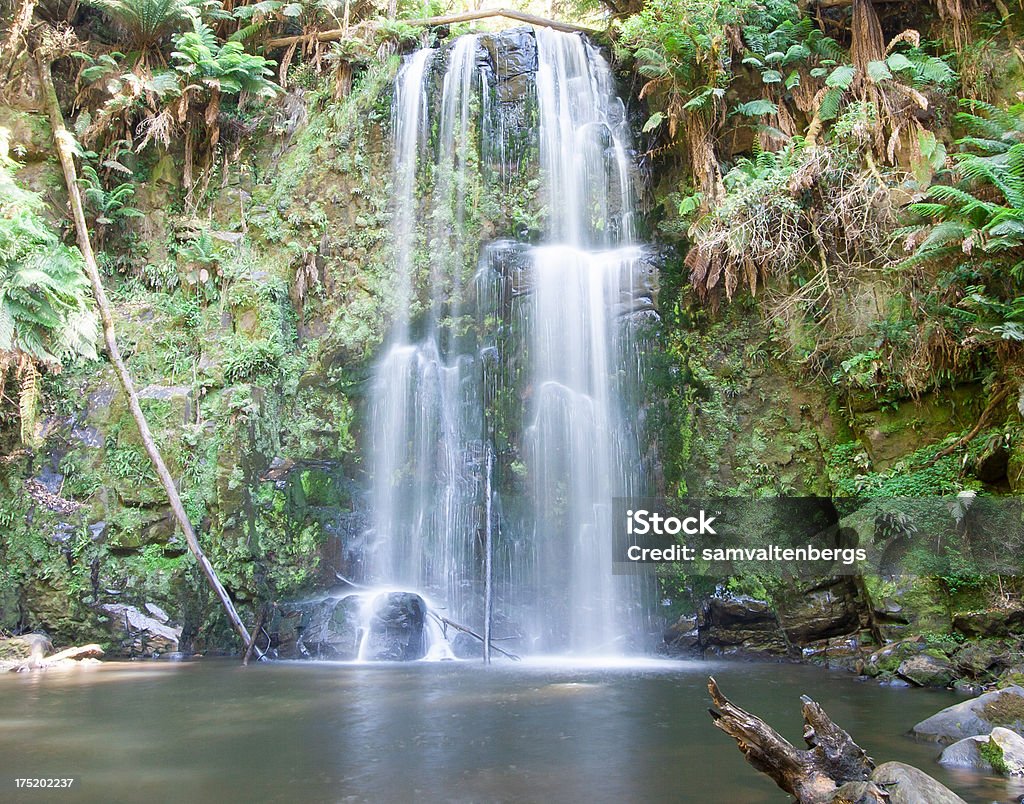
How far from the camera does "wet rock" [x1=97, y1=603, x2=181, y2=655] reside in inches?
430

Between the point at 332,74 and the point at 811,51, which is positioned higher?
the point at 332,74

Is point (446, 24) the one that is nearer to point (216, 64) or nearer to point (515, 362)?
point (216, 64)

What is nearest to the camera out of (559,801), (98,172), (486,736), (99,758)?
(559,801)

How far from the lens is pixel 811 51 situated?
1242 centimetres

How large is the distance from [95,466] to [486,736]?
9.10 m

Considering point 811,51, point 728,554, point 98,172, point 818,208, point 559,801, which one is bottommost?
point 559,801

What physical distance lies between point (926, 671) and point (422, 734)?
535cm

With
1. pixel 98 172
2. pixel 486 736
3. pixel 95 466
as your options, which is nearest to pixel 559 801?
pixel 486 736

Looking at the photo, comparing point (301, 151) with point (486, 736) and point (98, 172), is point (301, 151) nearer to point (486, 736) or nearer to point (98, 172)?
point (98, 172)

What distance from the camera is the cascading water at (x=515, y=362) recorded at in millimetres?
11250

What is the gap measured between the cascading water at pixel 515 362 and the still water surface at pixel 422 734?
2.52 meters

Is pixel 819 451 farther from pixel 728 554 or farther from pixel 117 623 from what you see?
pixel 117 623

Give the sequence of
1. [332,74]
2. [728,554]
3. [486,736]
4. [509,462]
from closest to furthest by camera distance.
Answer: [486,736] < [728,554] < [509,462] < [332,74]

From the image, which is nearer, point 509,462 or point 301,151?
point 509,462
